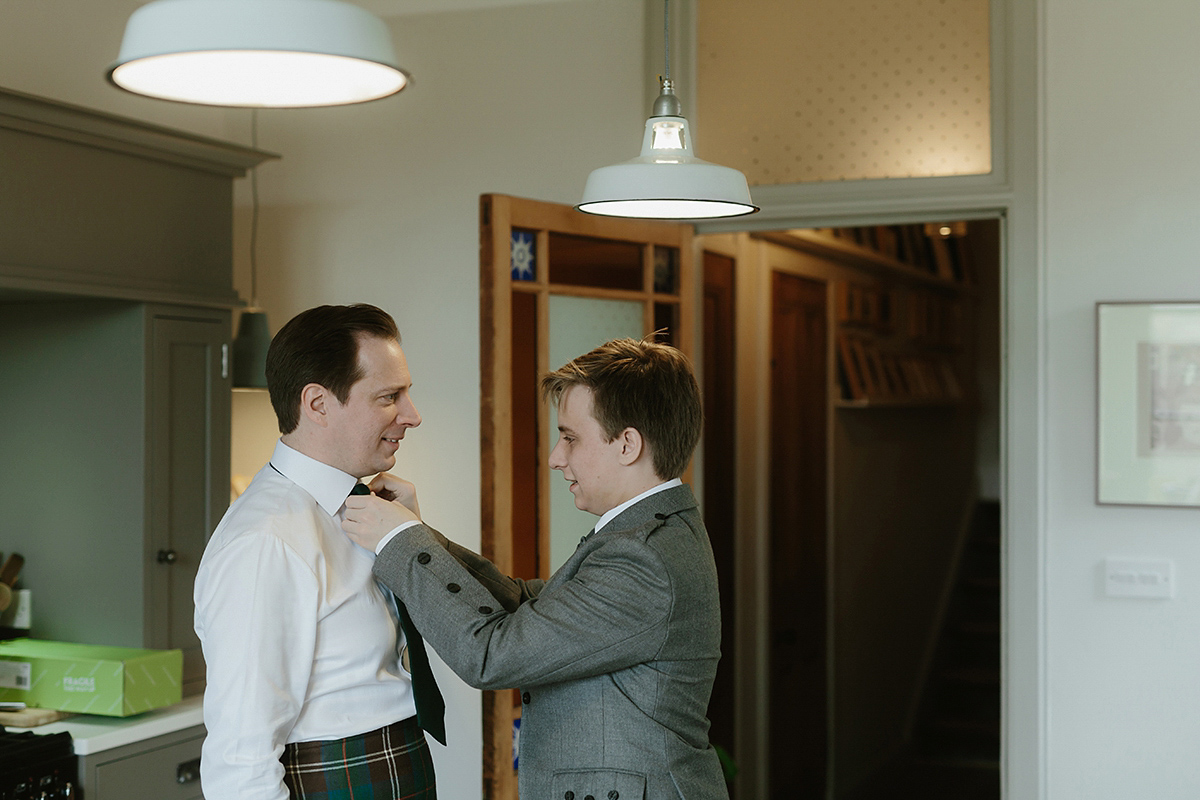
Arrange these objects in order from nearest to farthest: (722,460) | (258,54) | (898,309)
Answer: (258,54), (722,460), (898,309)

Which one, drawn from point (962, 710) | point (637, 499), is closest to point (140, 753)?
point (637, 499)

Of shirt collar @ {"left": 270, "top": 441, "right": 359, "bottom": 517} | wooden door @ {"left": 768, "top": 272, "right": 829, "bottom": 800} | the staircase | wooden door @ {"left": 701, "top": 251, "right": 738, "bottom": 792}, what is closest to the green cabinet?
shirt collar @ {"left": 270, "top": 441, "right": 359, "bottom": 517}

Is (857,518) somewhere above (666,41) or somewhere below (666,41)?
below

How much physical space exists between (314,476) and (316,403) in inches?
4.8

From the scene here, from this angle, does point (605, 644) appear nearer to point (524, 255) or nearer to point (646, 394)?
point (646, 394)

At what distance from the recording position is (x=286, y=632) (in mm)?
1768

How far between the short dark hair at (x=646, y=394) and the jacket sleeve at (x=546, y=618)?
187 millimetres

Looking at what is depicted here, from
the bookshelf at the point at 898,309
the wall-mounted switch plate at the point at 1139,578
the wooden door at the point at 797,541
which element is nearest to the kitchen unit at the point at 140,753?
the wall-mounted switch plate at the point at 1139,578

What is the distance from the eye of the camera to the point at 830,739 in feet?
18.6

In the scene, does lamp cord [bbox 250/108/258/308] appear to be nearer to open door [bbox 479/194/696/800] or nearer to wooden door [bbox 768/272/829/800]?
open door [bbox 479/194/696/800]

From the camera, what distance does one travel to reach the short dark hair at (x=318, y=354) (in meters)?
1.91

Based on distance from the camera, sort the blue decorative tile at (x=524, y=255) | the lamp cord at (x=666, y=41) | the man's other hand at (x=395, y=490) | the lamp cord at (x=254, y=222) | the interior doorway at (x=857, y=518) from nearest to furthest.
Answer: the man's other hand at (x=395, y=490) → the lamp cord at (x=666, y=41) → the blue decorative tile at (x=524, y=255) → the lamp cord at (x=254, y=222) → the interior doorway at (x=857, y=518)

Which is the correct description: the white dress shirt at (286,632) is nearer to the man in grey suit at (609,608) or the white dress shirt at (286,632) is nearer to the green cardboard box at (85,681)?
the man in grey suit at (609,608)

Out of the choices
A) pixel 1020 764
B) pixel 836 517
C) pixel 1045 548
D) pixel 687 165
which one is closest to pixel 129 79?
pixel 687 165
